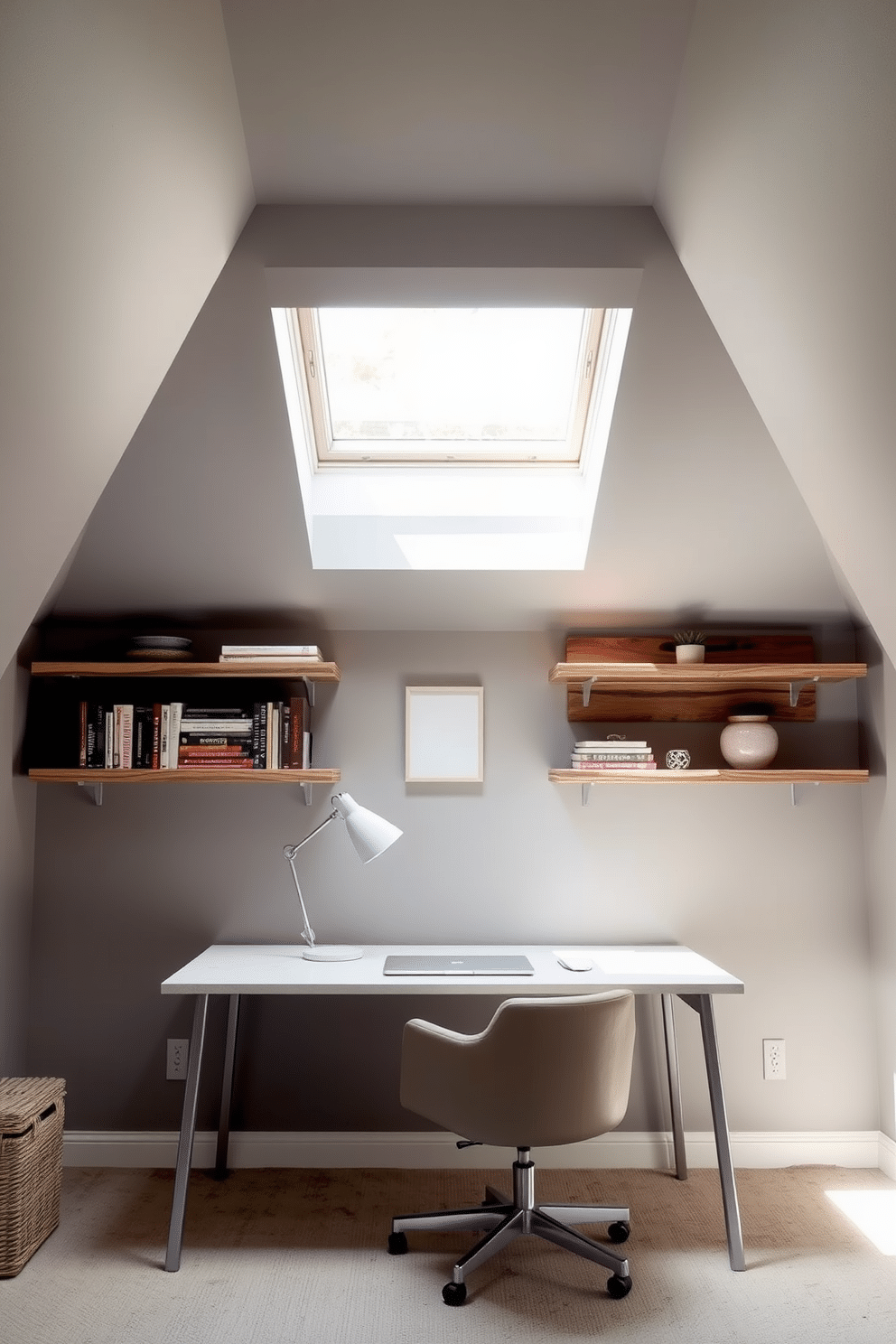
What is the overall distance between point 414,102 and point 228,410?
1.03 meters

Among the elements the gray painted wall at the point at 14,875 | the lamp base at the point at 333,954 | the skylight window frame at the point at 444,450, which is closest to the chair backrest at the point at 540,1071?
the lamp base at the point at 333,954

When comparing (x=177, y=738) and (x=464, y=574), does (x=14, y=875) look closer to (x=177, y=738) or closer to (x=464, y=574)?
(x=177, y=738)

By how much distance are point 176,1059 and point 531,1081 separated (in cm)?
148

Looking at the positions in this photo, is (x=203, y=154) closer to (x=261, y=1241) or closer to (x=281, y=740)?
(x=281, y=740)

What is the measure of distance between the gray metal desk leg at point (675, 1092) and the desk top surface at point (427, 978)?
27 cm

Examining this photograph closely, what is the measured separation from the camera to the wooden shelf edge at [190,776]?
3.20 meters

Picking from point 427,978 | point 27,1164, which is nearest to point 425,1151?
point 427,978

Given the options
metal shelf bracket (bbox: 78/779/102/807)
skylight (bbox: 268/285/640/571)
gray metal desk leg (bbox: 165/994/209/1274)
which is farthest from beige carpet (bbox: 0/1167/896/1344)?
skylight (bbox: 268/285/640/571)

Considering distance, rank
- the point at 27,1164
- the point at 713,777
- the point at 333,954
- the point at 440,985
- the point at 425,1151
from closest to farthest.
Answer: the point at 27,1164 → the point at 440,985 → the point at 333,954 → the point at 713,777 → the point at 425,1151

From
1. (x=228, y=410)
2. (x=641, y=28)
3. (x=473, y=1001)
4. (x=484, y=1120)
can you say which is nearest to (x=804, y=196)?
(x=641, y=28)

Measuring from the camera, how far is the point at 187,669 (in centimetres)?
323

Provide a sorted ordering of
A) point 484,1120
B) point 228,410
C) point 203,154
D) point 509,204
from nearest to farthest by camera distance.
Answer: point 203,154, point 509,204, point 484,1120, point 228,410

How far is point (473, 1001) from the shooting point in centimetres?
343

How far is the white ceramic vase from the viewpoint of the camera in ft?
11.0
